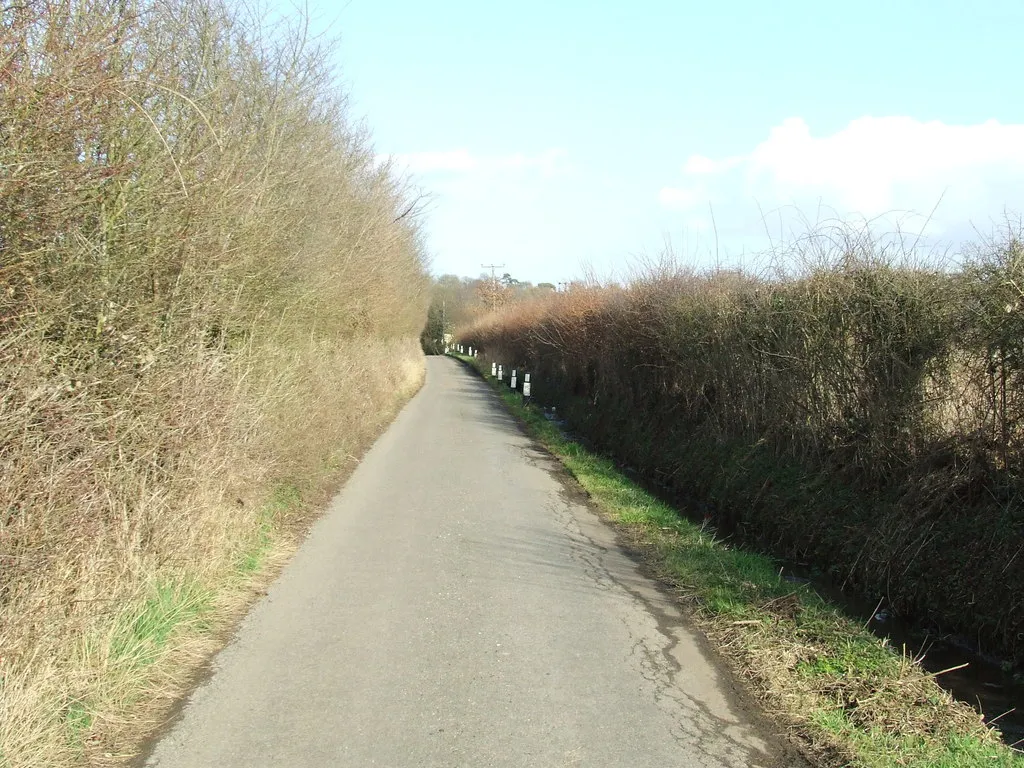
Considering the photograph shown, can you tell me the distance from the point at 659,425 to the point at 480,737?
12.1 metres

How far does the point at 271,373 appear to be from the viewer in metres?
8.87

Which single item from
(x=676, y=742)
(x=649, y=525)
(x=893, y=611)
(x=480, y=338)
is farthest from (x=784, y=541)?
(x=480, y=338)

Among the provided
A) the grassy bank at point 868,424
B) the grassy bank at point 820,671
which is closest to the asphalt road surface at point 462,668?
the grassy bank at point 820,671

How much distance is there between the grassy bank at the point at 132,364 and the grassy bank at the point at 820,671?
3634 millimetres

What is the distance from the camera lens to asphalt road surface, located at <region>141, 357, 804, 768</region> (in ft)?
13.4

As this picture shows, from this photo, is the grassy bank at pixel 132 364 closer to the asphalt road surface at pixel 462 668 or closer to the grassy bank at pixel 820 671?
the asphalt road surface at pixel 462 668

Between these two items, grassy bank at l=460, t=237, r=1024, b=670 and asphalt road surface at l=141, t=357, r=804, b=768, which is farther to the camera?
grassy bank at l=460, t=237, r=1024, b=670

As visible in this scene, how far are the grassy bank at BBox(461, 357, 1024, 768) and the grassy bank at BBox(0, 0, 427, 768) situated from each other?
3.63 meters

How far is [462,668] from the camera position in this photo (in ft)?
16.6

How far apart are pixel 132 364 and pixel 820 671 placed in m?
5.08

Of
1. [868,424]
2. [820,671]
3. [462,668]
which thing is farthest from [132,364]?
[868,424]

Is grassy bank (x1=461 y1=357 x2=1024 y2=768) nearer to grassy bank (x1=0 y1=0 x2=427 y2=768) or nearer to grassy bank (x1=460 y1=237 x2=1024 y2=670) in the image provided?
grassy bank (x1=460 y1=237 x2=1024 y2=670)

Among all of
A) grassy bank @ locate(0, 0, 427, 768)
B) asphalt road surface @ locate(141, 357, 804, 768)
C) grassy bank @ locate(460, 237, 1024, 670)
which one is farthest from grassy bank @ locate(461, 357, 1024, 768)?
grassy bank @ locate(0, 0, 427, 768)

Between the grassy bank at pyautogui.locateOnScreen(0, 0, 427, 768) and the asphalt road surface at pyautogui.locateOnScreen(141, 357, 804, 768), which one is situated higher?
the grassy bank at pyautogui.locateOnScreen(0, 0, 427, 768)
